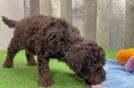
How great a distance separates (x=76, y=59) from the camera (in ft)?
5.34

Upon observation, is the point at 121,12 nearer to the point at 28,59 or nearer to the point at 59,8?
the point at 59,8

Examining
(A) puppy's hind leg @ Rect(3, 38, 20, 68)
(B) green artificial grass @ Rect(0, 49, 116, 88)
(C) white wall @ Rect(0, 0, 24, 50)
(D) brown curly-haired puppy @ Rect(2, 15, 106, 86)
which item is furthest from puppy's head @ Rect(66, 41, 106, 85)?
(C) white wall @ Rect(0, 0, 24, 50)

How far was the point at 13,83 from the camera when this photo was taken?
6.26 ft

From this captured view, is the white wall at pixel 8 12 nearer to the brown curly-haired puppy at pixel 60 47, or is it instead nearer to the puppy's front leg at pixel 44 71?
the brown curly-haired puppy at pixel 60 47

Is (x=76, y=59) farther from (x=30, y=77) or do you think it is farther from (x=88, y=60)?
(x=30, y=77)

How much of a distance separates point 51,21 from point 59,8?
139 cm

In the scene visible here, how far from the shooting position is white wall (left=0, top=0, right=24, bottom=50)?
3413 millimetres

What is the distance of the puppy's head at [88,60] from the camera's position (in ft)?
5.39

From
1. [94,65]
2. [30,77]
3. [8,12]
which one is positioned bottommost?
[30,77]

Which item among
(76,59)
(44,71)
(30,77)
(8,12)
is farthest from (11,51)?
(8,12)

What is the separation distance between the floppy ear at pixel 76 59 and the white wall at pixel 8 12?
194 cm

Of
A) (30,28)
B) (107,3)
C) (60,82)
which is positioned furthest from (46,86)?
(107,3)

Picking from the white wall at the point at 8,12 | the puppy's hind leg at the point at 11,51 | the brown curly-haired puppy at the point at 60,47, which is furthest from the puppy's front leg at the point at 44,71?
the white wall at the point at 8,12

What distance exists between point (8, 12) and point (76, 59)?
2.02 m
